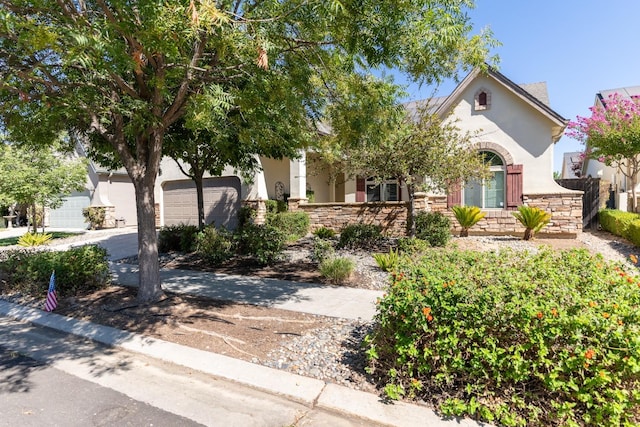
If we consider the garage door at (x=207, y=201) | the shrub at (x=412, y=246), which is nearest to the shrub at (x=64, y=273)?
the shrub at (x=412, y=246)

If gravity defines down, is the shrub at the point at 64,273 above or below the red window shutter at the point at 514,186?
below

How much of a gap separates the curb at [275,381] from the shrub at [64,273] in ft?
5.47

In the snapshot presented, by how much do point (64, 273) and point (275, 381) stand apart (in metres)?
5.63

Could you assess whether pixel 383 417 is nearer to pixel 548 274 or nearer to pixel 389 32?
pixel 548 274

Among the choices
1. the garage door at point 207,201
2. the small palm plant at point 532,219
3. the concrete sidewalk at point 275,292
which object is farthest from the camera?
the garage door at point 207,201

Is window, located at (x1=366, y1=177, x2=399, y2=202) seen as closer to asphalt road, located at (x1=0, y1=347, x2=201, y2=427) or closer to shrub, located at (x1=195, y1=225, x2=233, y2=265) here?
shrub, located at (x1=195, y1=225, x2=233, y2=265)

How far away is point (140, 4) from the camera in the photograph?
13.4ft

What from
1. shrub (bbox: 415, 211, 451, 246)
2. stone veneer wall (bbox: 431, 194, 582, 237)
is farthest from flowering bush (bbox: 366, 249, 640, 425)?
stone veneer wall (bbox: 431, 194, 582, 237)

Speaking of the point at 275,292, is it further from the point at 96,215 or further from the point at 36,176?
the point at 96,215

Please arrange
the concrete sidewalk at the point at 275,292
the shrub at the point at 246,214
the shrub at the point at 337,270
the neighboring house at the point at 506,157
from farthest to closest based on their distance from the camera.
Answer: the shrub at the point at 246,214, the neighboring house at the point at 506,157, the shrub at the point at 337,270, the concrete sidewalk at the point at 275,292

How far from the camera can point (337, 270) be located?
7680 mm

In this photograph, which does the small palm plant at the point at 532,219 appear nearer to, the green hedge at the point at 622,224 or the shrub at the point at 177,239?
the green hedge at the point at 622,224

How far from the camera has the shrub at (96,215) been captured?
750 inches

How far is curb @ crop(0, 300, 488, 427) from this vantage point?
3.12 meters
